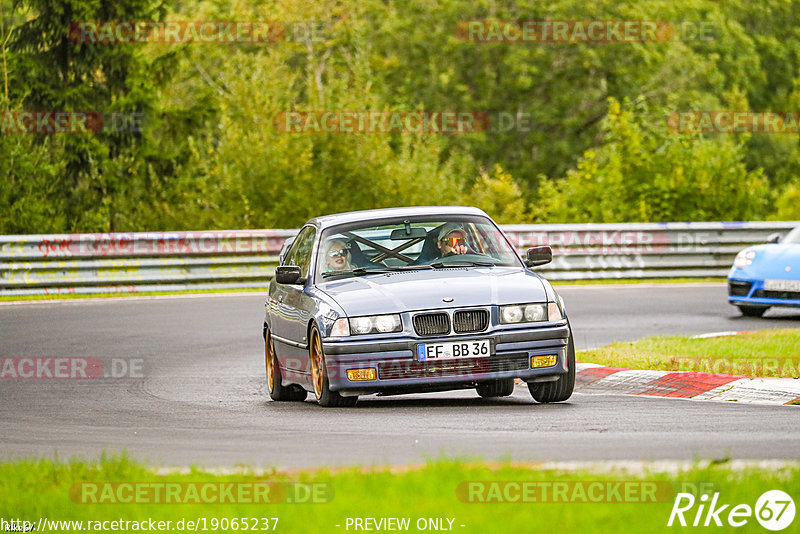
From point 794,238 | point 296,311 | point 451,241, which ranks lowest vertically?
point 794,238

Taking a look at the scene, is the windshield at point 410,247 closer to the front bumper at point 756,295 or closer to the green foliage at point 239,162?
the front bumper at point 756,295

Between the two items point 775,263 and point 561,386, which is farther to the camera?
point 775,263

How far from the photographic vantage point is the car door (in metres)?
11.2

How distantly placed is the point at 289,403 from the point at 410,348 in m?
1.75

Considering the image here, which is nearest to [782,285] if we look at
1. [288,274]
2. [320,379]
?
[288,274]

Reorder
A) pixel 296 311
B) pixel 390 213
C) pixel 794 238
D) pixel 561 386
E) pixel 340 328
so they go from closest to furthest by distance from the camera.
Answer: pixel 340 328 → pixel 561 386 → pixel 296 311 → pixel 390 213 → pixel 794 238

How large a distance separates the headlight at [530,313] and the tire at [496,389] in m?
1.08

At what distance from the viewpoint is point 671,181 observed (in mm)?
30172

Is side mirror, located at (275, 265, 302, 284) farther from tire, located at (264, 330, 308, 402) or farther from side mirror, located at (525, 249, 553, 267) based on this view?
side mirror, located at (525, 249, 553, 267)

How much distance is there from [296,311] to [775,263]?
29.5 ft

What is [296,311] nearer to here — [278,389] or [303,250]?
[278,389]

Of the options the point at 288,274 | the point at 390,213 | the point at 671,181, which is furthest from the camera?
the point at 671,181

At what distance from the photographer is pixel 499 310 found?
1034cm

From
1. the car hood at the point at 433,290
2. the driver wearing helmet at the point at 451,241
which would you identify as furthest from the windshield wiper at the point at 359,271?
the driver wearing helmet at the point at 451,241
